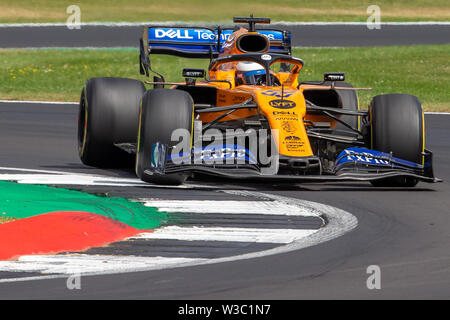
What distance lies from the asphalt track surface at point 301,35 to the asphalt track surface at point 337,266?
66.9 ft

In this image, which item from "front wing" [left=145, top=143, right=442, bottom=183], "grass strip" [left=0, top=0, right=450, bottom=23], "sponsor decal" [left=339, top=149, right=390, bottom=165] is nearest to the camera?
"front wing" [left=145, top=143, right=442, bottom=183]

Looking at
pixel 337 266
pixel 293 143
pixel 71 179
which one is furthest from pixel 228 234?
pixel 71 179

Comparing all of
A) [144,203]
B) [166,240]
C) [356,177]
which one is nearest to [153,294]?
[166,240]

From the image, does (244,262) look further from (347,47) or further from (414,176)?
(347,47)

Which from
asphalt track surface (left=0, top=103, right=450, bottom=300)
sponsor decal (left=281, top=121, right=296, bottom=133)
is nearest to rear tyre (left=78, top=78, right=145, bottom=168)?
asphalt track surface (left=0, top=103, right=450, bottom=300)

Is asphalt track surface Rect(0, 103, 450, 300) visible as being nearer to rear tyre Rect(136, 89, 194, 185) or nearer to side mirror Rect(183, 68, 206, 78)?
rear tyre Rect(136, 89, 194, 185)

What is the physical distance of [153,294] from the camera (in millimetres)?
5605

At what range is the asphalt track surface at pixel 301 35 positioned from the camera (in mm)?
29969

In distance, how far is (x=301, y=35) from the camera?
1225 inches

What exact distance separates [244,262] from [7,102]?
44.6 ft

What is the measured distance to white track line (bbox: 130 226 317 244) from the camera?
723 centimetres

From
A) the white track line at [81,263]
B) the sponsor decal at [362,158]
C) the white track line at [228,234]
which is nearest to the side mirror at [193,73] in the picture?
the sponsor decal at [362,158]

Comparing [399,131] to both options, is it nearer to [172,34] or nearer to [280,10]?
[172,34]
